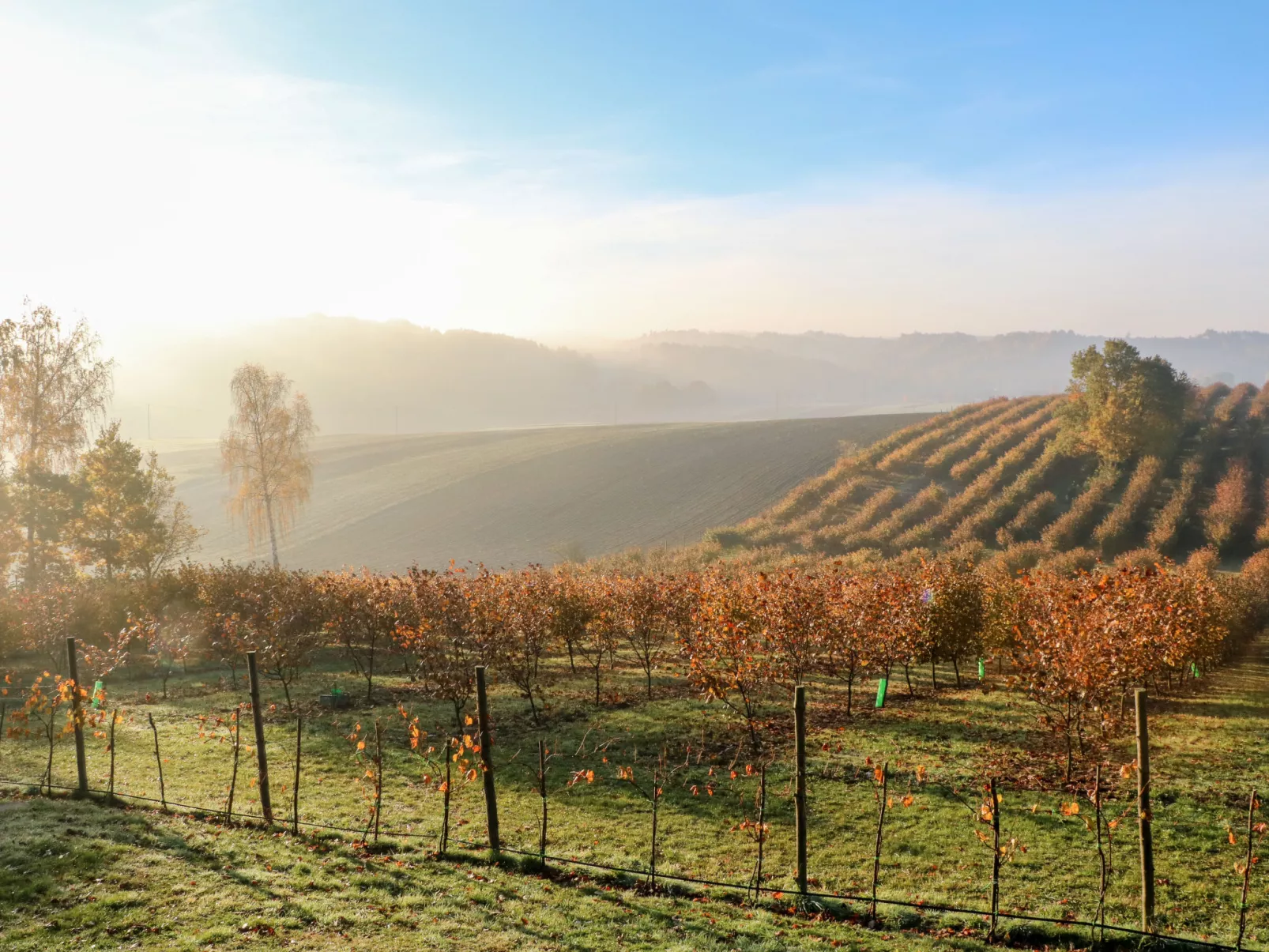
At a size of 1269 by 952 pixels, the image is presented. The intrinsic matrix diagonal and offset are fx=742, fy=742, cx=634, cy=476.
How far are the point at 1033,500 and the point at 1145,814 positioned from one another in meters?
56.1

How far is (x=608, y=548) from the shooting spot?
66375 mm

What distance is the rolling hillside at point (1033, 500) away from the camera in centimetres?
5181

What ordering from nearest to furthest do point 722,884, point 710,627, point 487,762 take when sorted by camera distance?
point 722,884, point 487,762, point 710,627

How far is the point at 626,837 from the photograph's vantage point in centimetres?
1333

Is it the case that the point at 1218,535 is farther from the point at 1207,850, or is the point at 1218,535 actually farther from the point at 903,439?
the point at 1207,850

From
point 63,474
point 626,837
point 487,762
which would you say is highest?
point 63,474

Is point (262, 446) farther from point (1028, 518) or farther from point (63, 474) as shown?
point (1028, 518)

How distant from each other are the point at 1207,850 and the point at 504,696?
1915 centimetres

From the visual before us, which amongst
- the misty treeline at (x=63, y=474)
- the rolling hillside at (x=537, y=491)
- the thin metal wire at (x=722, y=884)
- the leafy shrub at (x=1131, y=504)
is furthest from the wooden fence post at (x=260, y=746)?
the leafy shrub at (x=1131, y=504)

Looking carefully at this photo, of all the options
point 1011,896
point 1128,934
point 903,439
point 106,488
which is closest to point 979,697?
point 1011,896

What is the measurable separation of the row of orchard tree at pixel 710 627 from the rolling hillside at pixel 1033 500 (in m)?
18.5

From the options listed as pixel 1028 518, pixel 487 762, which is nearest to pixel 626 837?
pixel 487 762

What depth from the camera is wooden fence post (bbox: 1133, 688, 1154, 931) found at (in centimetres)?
869

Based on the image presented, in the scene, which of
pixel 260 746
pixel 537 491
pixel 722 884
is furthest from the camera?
pixel 537 491
